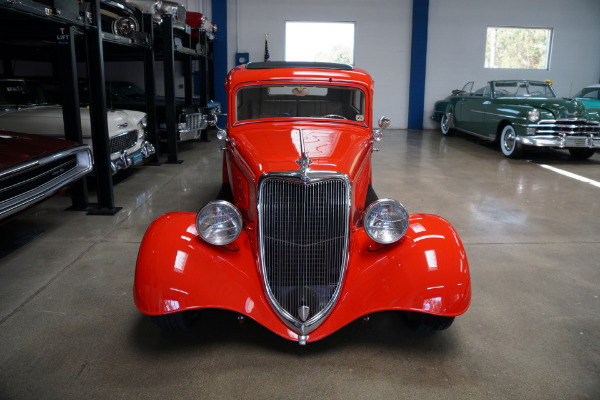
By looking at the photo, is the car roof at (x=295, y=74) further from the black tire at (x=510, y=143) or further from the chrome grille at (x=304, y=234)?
the black tire at (x=510, y=143)

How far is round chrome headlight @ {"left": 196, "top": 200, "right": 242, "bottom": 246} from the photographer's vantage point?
7.88 ft

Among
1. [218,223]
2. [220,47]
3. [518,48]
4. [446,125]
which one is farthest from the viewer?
[518,48]

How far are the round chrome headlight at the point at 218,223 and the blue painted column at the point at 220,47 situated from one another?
442 inches

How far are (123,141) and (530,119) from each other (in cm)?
689

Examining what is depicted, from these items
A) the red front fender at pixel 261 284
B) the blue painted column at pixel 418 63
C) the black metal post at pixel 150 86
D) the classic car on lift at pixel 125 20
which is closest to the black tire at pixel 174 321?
the red front fender at pixel 261 284

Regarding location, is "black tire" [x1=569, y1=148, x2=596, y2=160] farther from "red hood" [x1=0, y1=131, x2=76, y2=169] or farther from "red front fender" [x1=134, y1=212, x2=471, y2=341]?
"red hood" [x1=0, y1=131, x2=76, y2=169]

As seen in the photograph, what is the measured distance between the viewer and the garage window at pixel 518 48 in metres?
13.9

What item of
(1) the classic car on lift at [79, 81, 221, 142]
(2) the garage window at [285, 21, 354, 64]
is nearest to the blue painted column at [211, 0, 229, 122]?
(2) the garage window at [285, 21, 354, 64]

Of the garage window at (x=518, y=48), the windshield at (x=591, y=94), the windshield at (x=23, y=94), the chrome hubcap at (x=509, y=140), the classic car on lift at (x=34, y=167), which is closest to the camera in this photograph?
the classic car on lift at (x=34, y=167)

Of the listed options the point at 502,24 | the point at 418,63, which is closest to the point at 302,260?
the point at 418,63

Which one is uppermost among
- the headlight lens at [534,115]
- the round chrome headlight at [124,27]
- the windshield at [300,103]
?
the round chrome headlight at [124,27]

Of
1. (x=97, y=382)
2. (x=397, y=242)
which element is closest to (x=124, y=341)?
(x=97, y=382)

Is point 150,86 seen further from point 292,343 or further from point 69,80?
point 292,343

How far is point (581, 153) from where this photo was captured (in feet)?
29.4
